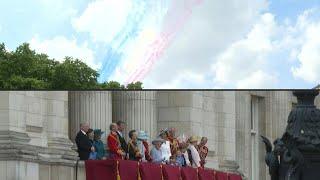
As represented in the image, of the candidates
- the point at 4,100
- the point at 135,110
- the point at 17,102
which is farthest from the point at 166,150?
the point at 135,110

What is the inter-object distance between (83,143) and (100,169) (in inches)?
33.8

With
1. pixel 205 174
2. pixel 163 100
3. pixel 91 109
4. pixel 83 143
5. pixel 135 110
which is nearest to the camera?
pixel 83 143

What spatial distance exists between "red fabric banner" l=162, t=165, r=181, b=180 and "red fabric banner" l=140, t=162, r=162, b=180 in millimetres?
339

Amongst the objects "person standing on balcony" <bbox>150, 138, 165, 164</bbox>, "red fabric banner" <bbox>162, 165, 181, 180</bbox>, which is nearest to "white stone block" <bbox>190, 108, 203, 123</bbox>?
"red fabric banner" <bbox>162, 165, 181, 180</bbox>

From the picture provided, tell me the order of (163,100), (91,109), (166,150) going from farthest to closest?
(163,100), (91,109), (166,150)

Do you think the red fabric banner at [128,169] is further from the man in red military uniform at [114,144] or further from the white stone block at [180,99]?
the white stone block at [180,99]

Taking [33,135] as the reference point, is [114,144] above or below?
below

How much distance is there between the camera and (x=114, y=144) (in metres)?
31.8

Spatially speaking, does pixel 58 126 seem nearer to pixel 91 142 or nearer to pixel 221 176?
pixel 91 142

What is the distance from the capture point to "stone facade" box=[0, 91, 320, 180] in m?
32.1

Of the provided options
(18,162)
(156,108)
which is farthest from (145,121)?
(18,162)

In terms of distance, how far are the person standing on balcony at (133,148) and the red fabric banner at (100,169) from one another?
105cm

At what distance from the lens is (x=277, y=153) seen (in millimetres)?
11930

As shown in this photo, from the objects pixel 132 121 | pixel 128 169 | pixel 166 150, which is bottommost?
pixel 128 169
